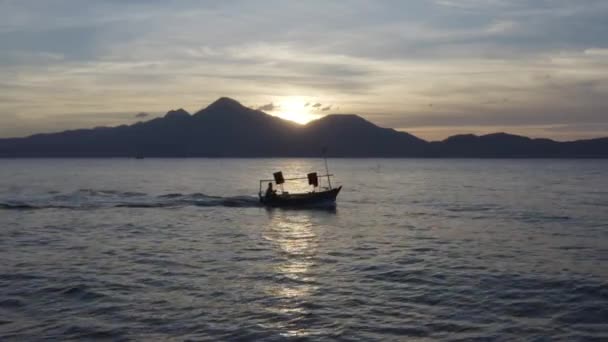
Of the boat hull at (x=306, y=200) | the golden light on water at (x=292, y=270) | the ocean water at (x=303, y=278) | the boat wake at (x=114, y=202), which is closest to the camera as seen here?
the ocean water at (x=303, y=278)

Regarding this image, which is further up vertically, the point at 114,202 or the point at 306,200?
the point at 306,200

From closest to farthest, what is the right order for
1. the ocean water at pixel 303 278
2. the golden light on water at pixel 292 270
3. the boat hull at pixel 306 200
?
the ocean water at pixel 303 278 → the golden light on water at pixel 292 270 → the boat hull at pixel 306 200

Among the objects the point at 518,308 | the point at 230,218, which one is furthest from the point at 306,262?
the point at 230,218

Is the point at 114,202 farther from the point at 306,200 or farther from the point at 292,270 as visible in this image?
the point at 292,270

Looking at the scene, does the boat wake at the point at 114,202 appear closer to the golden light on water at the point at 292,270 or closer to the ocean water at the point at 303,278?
the ocean water at the point at 303,278

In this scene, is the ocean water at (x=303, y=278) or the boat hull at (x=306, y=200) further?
the boat hull at (x=306, y=200)

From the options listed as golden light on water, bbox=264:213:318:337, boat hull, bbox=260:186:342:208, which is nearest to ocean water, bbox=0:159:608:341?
golden light on water, bbox=264:213:318:337

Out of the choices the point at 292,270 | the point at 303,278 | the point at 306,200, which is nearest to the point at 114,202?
the point at 306,200

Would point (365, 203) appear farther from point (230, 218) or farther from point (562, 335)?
point (562, 335)

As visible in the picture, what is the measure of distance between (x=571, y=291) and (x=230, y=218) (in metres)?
38.8

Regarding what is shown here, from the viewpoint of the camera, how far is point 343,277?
97.1ft

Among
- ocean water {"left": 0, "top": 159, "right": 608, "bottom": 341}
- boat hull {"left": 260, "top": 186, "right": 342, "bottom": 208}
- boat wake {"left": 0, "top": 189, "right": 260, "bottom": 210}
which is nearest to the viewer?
ocean water {"left": 0, "top": 159, "right": 608, "bottom": 341}

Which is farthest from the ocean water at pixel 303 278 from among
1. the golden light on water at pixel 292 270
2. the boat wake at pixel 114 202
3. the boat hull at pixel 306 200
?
the boat wake at pixel 114 202

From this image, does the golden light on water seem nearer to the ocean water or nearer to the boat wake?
the ocean water
